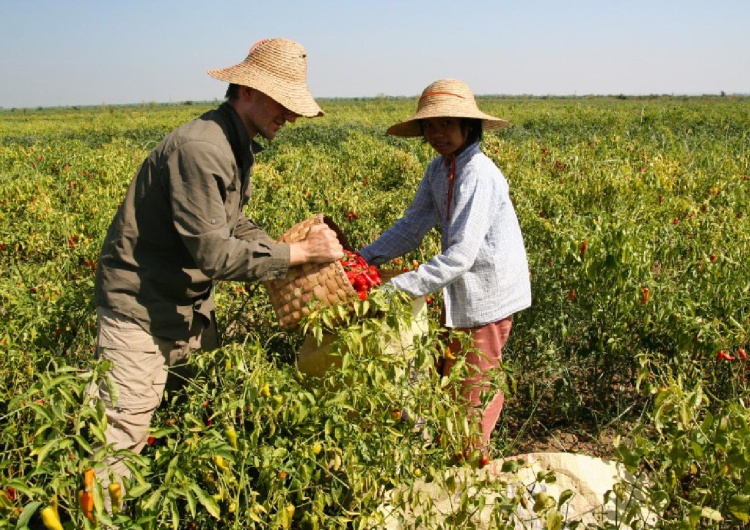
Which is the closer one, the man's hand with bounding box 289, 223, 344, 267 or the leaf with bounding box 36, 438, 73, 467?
the leaf with bounding box 36, 438, 73, 467

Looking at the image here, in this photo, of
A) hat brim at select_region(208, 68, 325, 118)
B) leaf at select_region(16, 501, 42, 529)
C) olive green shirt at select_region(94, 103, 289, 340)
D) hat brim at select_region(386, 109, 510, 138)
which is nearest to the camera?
leaf at select_region(16, 501, 42, 529)

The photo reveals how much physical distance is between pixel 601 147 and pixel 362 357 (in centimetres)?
654

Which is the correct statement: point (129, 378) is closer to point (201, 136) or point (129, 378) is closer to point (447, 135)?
point (201, 136)

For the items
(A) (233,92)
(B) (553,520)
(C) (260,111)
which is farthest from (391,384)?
(A) (233,92)

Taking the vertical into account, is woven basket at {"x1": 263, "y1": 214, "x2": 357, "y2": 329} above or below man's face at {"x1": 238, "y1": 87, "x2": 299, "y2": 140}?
below

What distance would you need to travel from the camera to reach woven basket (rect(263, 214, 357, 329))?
6.37ft

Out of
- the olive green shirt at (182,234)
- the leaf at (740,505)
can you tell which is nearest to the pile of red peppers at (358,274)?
the olive green shirt at (182,234)

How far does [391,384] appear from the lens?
1.74 meters

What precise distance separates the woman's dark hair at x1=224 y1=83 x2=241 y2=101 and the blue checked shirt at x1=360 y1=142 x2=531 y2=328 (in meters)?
0.79

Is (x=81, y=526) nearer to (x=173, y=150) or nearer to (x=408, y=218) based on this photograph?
(x=173, y=150)

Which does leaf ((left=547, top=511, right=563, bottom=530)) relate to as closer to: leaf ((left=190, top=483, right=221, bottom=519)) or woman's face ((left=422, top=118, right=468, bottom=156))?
leaf ((left=190, top=483, right=221, bottom=519))

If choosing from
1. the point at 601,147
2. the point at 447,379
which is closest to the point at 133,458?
the point at 447,379

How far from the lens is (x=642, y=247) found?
2682 mm

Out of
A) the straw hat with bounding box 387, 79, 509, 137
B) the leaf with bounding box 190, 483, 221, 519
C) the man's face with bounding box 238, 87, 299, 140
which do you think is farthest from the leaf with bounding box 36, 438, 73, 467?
the straw hat with bounding box 387, 79, 509, 137
